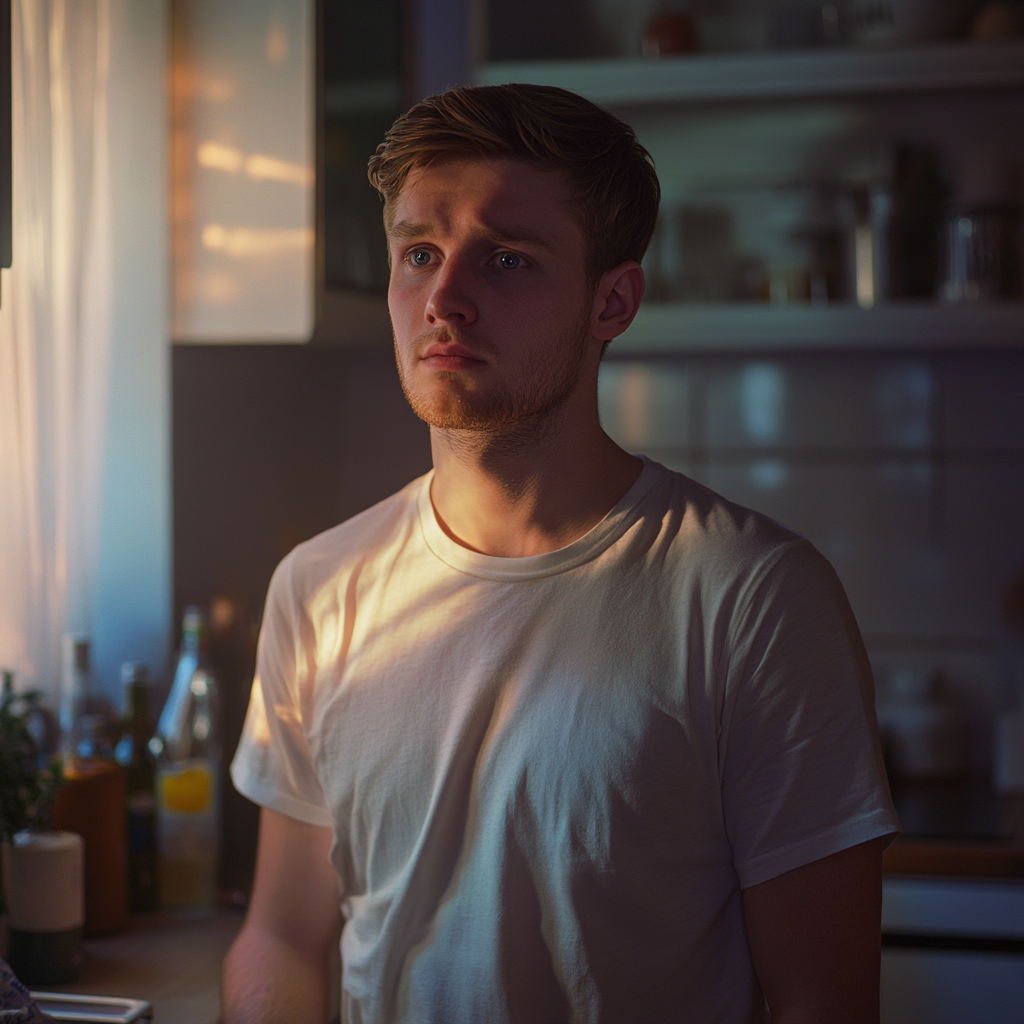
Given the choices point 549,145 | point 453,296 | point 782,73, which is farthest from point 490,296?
point 782,73

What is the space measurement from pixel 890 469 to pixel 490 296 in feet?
4.25

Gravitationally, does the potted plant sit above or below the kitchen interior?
below

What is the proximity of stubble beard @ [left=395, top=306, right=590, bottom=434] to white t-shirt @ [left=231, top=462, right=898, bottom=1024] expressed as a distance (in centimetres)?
11

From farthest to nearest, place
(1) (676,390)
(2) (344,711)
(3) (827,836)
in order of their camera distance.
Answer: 1. (1) (676,390)
2. (2) (344,711)
3. (3) (827,836)

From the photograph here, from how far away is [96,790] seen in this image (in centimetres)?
136

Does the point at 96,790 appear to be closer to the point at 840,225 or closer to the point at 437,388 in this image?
the point at 437,388

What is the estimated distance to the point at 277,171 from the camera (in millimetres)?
1570

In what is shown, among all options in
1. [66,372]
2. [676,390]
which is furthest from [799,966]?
[676,390]

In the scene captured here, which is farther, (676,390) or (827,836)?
(676,390)

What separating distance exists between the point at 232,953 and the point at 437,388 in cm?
57

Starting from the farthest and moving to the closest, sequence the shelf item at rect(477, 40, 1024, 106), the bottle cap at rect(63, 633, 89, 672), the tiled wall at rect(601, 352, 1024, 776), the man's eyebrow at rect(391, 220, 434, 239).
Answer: the tiled wall at rect(601, 352, 1024, 776), the shelf item at rect(477, 40, 1024, 106), the bottle cap at rect(63, 633, 89, 672), the man's eyebrow at rect(391, 220, 434, 239)

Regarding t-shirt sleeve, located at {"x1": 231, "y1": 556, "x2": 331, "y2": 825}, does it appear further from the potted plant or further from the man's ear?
the man's ear

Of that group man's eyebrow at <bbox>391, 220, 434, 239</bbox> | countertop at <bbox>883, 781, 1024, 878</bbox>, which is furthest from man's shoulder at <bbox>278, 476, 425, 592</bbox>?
countertop at <bbox>883, 781, 1024, 878</bbox>

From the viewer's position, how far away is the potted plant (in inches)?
47.5
